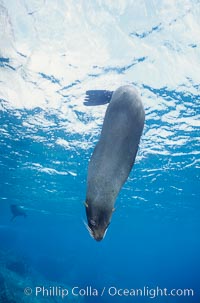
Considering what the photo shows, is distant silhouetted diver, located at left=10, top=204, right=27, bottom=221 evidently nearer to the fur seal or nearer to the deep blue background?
the deep blue background

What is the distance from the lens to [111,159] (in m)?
1.62

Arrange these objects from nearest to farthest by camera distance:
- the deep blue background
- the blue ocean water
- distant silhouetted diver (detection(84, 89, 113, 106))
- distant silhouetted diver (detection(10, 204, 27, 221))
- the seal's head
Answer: the seal's head → distant silhouetted diver (detection(84, 89, 113, 106)) → the blue ocean water → the deep blue background → distant silhouetted diver (detection(10, 204, 27, 221))

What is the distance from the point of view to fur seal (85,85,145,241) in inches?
60.1

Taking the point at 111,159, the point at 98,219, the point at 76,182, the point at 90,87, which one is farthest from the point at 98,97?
the point at 76,182

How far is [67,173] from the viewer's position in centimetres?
2750

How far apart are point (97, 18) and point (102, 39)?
38.4 inches

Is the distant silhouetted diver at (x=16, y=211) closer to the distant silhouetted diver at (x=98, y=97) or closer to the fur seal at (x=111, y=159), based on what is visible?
the distant silhouetted diver at (x=98, y=97)

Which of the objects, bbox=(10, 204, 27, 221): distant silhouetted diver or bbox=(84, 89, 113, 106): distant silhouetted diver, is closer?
bbox=(84, 89, 113, 106): distant silhouetted diver

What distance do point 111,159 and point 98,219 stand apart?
375 millimetres

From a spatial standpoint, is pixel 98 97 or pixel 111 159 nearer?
pixel 111 159

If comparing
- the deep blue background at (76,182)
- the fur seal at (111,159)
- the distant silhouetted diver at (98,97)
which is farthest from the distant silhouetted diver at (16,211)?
the fur seal at (111,159)

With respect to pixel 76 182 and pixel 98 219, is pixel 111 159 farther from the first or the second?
pixel 76 182

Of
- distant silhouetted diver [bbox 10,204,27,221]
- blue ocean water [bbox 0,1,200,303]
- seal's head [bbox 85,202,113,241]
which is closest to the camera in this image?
seal's head [bbox 85,202,113,241]

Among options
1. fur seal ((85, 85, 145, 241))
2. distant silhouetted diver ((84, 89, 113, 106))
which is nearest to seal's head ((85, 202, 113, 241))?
fur seal ((85, 85, 145, 241))
